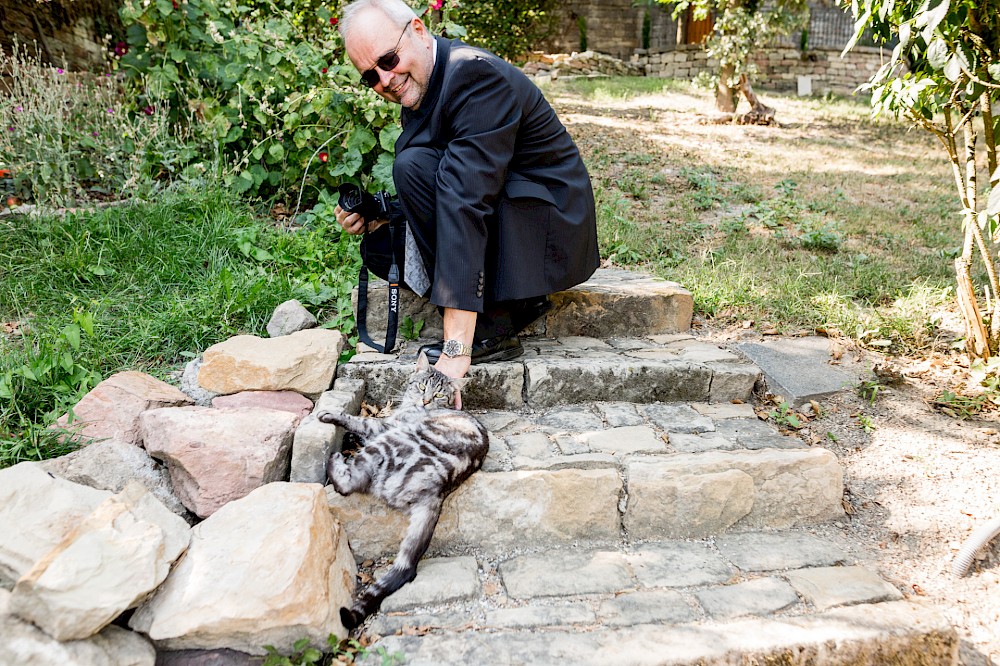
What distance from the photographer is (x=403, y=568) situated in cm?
192

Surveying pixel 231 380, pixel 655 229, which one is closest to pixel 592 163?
pixel 655 229

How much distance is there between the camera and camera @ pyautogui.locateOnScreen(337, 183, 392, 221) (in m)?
2.59

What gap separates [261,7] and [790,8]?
7.79 metres

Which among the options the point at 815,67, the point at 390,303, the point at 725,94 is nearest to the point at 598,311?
the point at 390,303

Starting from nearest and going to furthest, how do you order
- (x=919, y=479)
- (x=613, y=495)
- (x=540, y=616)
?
(x=540, y=616) < (x=613, y=495) < (x=919, y=479)

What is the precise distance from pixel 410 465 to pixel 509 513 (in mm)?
374

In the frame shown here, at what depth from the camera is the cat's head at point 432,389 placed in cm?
225

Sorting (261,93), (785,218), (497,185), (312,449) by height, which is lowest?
(312,449)

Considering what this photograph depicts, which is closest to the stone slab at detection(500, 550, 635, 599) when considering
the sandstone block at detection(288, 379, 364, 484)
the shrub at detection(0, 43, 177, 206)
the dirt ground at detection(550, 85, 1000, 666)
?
the sandstone block at detection(288, 379, 364, 484)

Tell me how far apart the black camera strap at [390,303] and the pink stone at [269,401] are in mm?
377

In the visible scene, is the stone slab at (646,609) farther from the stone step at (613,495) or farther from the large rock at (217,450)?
the large rock at (217,450)

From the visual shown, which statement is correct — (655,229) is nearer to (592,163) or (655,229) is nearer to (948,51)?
(592,163)

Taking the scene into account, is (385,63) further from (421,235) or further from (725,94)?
(725,94)

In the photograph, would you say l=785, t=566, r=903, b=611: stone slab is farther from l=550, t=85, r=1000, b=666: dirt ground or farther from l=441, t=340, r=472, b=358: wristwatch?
l=441, t=340, r=472, b=358: wristwatch
